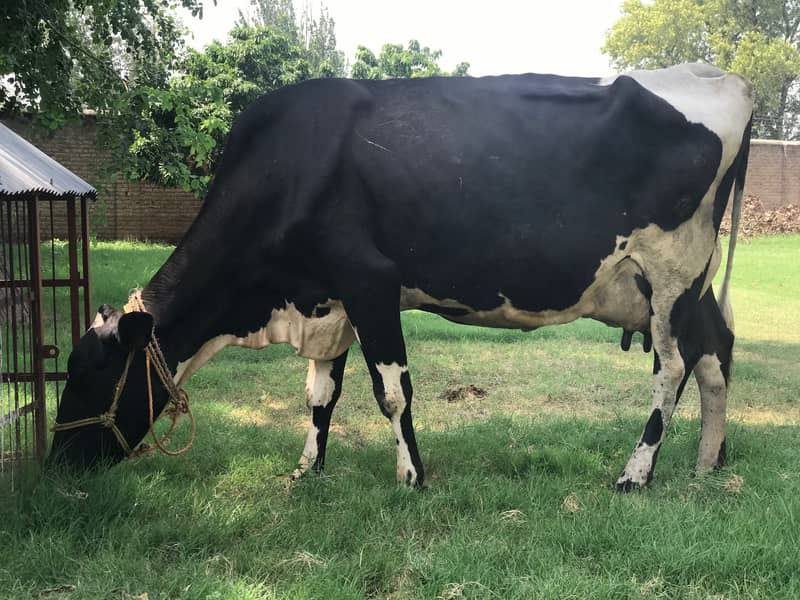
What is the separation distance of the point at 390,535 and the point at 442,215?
167 centimetres

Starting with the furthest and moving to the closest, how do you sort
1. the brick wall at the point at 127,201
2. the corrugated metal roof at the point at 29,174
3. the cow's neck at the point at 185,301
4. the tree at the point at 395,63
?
the tree at the point at 395,63, the brick wall at the point at 127,201, the cow's neck at the point at 185,301, the corrugated metal roof at the point at 29,174

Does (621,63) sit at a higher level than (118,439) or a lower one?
higher

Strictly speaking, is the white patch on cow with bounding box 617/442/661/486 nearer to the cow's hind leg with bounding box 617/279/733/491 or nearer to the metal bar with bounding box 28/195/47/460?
the cow's hind leg with bounding box 617/279/733/491

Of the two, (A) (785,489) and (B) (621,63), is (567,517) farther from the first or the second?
(B) (621,63)

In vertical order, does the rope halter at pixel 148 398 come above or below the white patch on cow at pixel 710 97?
below

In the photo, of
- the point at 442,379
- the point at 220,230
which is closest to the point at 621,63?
the point at 442,379

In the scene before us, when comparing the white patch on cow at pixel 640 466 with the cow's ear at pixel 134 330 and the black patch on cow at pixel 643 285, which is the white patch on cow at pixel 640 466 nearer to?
the black patch on cow at pixel 643 285

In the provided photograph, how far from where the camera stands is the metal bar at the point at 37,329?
405 cm

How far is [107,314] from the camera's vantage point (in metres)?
4.01

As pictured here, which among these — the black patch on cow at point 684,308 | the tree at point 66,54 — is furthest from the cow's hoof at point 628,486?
the tree at point 66,54

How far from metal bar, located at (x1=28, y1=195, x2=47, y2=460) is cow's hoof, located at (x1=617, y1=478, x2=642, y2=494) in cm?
318

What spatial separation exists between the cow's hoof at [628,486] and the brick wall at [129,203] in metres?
15.6

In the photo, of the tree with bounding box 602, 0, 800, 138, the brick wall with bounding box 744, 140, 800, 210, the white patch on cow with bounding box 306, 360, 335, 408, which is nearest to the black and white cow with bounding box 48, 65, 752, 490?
the white patch on cow with bounding box 306, 360, 335, 408

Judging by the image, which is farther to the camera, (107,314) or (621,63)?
(621,63)
